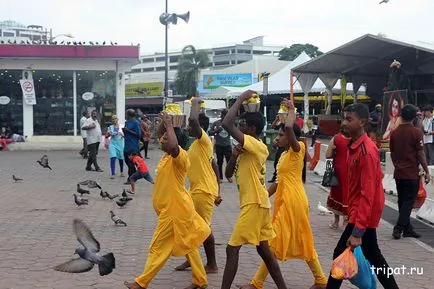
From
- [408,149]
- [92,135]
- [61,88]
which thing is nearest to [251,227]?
[408,149]

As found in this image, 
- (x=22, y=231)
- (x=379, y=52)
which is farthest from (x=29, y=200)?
(x=379, y=52)

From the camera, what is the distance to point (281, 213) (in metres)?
5.32

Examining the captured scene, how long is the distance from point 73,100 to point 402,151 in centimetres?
1923

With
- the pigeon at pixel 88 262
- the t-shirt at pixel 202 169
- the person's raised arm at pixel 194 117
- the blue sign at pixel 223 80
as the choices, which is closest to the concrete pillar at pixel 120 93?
the t-shirt at pixel 202 169

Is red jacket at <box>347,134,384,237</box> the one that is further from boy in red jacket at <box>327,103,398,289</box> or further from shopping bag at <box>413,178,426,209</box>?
shopping bag at <box>413,178,426,209</box>

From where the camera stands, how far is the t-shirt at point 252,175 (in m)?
4.89

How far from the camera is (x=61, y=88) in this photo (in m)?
24.8

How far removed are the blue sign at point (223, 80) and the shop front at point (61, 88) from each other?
99.9 ft

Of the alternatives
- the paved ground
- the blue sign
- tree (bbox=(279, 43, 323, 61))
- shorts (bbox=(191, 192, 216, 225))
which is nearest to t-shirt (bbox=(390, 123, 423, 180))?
the paved ground

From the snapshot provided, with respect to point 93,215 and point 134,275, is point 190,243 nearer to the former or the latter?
point 134,275

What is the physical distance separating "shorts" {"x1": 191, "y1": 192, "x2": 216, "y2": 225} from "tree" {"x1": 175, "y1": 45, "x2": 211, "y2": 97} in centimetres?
6295

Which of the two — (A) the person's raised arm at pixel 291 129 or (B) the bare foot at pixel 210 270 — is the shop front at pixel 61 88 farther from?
(A) the person's raised arm at pixel 291 129

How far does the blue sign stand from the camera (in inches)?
2164

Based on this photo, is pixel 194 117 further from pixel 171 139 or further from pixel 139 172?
pixel 139 172
